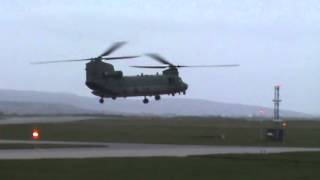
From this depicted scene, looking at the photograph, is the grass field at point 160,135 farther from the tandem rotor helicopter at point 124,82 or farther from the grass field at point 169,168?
the grass field at point 169,168

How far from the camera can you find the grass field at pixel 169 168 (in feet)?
97.6

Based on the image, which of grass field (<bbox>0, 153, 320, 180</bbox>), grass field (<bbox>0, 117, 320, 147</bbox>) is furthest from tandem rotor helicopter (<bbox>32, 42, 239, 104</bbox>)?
grass field (<bbox>0, 153, 320, 180</bbox>)

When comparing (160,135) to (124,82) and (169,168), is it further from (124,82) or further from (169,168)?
(169,168)

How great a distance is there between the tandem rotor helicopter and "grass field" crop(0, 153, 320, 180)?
68.5ft

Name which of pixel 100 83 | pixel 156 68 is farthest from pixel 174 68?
pixel 100 83

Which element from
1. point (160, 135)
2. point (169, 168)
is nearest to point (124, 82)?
point (160, 135)

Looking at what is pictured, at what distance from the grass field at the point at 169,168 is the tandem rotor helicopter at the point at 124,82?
20885mm

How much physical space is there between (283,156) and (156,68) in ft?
80.3

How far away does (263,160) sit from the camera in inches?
1577

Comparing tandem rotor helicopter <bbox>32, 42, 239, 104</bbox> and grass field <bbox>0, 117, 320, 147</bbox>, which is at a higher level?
tandem rotor helicopter <bbox>32, 42, 239, 104</bbox>

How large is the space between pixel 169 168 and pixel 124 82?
2930cm

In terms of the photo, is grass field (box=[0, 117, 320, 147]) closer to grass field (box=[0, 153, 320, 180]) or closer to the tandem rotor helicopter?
the tandem rotor helicopter

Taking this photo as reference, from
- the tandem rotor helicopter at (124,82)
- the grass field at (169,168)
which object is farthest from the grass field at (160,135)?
the grass field at (169,168)

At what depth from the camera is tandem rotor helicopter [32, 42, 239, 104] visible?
6122cm
